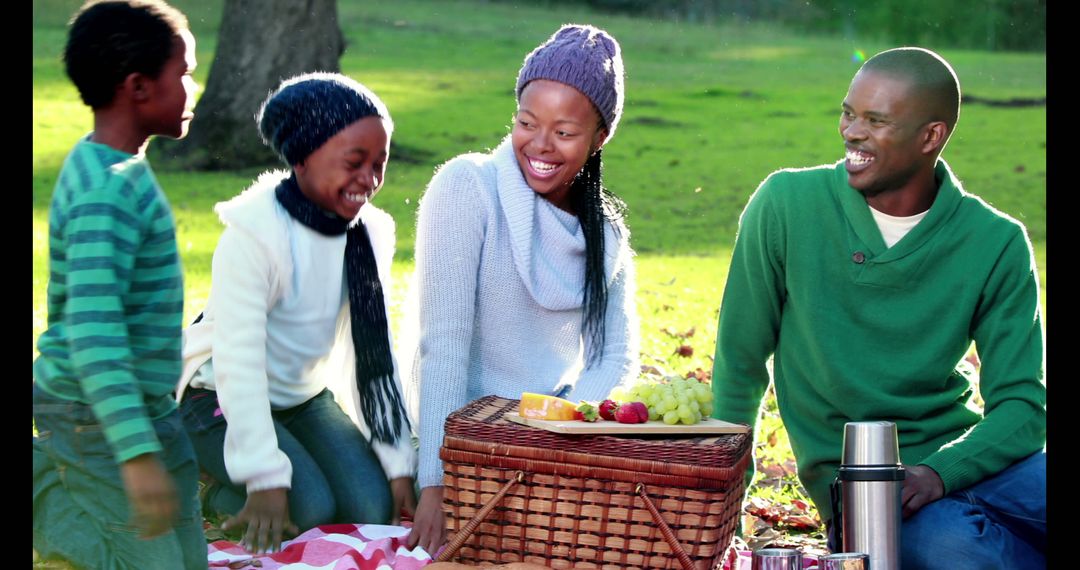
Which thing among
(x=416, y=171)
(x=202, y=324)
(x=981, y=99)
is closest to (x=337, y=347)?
(x=202, y=324)

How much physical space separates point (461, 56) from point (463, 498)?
15.6 meters

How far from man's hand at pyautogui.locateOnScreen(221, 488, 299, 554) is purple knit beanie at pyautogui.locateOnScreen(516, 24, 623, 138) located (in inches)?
56.1

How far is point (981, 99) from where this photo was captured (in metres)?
19.0

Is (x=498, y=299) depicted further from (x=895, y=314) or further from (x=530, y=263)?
(x=895, y=314)

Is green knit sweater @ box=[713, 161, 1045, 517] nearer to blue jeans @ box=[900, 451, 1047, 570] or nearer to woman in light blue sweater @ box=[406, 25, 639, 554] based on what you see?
blue jeans @ box=[900, 451, 1047, 570]

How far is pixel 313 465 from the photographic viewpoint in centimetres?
415

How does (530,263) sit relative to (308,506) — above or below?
above

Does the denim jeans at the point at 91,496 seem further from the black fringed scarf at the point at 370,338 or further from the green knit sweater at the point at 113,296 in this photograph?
the black fringed scarf at the point at 370,338

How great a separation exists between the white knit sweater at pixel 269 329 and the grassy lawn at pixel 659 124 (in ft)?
6.20

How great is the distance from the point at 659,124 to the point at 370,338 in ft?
41.6

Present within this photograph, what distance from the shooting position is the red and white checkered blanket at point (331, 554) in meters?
3.78

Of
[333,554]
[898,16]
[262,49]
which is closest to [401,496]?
[333,554]

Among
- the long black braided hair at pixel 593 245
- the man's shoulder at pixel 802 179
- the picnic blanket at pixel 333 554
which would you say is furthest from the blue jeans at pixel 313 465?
the man's shoulder at pixel 802 179
